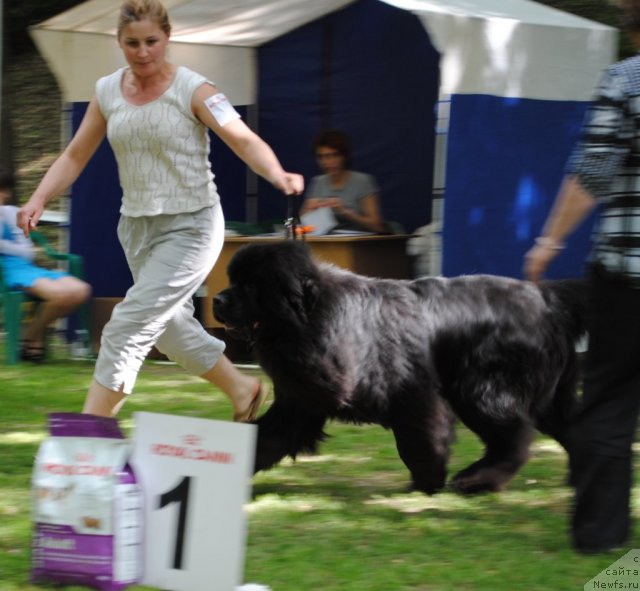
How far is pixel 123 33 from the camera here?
456cm

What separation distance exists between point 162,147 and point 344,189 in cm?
425

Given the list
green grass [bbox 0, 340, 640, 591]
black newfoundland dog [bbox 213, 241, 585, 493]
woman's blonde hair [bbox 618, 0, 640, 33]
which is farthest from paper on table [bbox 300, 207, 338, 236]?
woman's blonde hair [bbox 618, 0, 640, 33]

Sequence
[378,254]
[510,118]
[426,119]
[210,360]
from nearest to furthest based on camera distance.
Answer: [210,360], [510,118], [378,254], [426,119]

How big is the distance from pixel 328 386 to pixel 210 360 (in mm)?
945

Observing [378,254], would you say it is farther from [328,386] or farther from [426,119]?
[328,386]

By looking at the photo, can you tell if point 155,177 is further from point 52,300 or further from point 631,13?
point 52,300

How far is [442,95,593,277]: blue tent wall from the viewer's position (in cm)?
762

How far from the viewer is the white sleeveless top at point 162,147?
459 centimetres

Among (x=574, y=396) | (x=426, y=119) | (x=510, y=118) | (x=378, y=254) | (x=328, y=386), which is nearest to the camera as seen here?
(x=328, y=386)

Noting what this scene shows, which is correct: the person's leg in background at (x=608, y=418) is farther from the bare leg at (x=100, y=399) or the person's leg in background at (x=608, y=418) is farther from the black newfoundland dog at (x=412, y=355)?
the bare leg at (x=100, y=399)

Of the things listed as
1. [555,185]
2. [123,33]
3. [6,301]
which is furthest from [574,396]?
[6,301]

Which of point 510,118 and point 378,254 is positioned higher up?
point 510,118

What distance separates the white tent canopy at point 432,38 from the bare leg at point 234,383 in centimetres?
315

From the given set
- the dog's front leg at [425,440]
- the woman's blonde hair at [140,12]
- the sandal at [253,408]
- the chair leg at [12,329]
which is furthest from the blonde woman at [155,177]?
the chair leg at [12,329]
